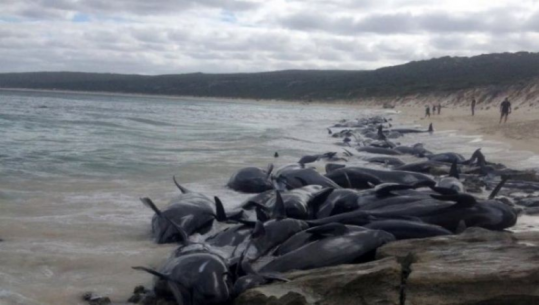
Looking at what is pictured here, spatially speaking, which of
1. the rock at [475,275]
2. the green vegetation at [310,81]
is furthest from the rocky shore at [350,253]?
the green vegetation at [310,81]

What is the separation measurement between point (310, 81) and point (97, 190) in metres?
127

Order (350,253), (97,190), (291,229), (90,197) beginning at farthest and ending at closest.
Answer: (97,190)
(90,197)
(291,229)
(350,253)

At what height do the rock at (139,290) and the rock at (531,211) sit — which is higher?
the rock at (531,211)

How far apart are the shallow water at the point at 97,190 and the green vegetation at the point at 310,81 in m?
56.2

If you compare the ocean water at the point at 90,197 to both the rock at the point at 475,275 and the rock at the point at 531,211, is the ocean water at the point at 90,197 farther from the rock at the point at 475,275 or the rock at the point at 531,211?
the rock at the point at 531,211

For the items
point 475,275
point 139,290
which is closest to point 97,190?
point 139,290

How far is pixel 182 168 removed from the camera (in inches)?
608

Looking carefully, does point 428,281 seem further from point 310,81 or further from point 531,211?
point 310,81

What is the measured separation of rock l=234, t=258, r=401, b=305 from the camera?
4906mm

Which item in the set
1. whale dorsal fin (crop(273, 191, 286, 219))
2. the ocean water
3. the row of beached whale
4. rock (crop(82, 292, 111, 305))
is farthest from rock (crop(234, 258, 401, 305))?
whale dorsal fin (crop(273, 191, 286, 219))

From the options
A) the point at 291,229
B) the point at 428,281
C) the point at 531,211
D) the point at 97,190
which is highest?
the point at 428,281

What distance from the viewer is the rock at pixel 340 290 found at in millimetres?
4906

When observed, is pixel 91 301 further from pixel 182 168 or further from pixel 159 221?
pixel 182 168

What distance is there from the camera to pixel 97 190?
38.3 ft
